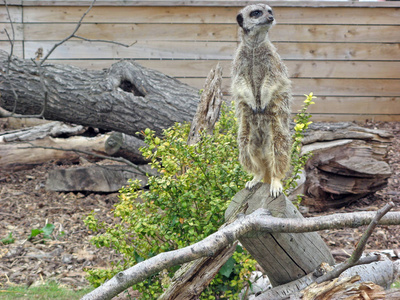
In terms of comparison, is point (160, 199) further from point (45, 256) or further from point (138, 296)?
point (45, 256)

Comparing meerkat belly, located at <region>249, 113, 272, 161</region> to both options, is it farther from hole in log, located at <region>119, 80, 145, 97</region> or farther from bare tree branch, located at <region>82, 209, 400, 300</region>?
hole in log, located at <region>119, 80, 145, 97</region>

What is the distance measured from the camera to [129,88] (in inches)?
279

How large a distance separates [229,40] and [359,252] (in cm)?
631

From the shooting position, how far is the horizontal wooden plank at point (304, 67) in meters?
8.37

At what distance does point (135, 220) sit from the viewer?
394cm

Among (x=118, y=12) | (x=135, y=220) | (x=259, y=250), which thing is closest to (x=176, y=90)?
(x=118, y=12)

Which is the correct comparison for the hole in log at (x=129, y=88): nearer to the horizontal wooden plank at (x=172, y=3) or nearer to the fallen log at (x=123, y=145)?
the fallen log at (x=123, y=145)

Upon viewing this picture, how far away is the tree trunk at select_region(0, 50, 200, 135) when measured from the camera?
6.73 meters

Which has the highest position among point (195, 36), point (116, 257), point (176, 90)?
point (195, 36)

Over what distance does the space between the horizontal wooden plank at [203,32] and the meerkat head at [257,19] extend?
15.7 ft

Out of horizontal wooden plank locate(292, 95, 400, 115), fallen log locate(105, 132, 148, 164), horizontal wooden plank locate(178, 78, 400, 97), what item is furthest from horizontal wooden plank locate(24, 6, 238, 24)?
fallen log locate(105, 132, 148, 164)

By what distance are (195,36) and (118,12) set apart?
145 centimetres

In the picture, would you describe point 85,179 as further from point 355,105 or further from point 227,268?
point 355,105

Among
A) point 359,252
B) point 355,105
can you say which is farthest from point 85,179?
point 355,105
